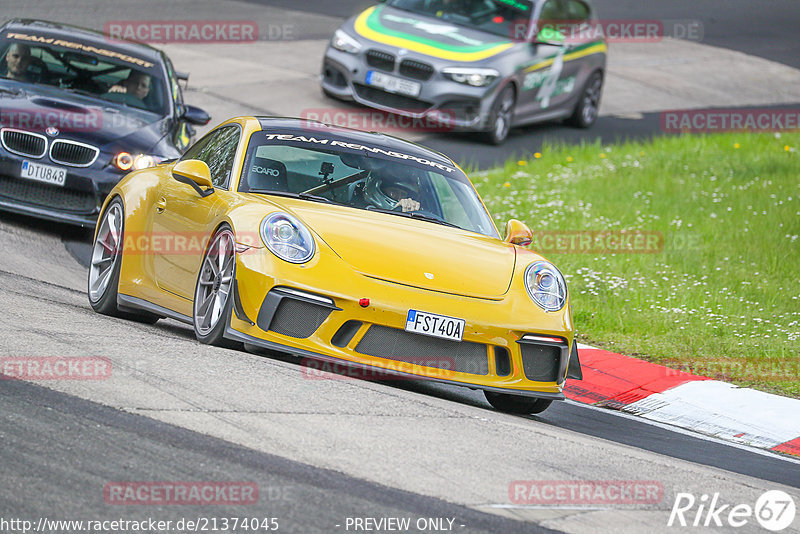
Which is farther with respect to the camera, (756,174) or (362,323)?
(756,174)

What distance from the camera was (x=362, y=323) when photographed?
21.5ft

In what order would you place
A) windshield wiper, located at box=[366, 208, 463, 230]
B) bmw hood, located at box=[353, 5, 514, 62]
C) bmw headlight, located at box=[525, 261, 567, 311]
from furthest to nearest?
bmw hood, located at box=[353, 5, 514, 62] < windshield wiper, located at box=[366, 208, 463, 230] < bmw headlight, located at box=[525, 261, 567, 311]

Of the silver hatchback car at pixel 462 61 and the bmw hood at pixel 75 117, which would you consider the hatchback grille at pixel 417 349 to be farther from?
the silver hatchback car at pixel 462 61

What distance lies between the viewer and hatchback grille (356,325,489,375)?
6570 mm

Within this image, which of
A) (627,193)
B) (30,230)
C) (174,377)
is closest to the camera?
(174,377)

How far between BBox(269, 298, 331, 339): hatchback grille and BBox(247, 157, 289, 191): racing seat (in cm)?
120

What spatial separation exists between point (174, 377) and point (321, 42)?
17.4 metres

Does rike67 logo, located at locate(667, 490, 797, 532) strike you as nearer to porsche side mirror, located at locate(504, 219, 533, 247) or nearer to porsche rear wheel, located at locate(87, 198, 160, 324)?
porsche side mirror, located at locate(504, 219, 533, 247)

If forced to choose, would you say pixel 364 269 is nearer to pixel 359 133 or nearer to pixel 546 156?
pixel 359 133

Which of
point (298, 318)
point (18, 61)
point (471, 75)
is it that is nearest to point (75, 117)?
point (18, 61)

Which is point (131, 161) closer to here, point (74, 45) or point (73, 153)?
point (73, 153)

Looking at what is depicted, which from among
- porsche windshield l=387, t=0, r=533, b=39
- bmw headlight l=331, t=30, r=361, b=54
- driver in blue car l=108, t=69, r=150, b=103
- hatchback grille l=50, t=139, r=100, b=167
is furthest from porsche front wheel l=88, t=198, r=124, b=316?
porsche windshield l=387, t=0, r=533, b=39

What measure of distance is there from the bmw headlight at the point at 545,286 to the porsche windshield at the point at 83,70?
5751 millimetres

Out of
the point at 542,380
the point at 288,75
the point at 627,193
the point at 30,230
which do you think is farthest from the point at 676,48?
the point at 542,380
